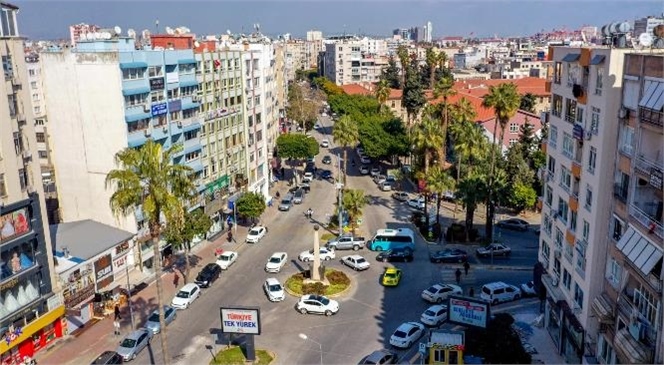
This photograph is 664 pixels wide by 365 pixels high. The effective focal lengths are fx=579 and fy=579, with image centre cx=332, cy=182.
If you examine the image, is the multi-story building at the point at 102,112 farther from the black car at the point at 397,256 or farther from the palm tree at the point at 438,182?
the palm tree at the point at 438,182

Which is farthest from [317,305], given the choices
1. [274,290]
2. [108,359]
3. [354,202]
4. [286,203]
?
[286,203]

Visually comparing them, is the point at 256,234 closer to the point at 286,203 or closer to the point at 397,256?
the point at 286,203

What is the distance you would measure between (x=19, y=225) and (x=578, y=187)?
36.7 meters

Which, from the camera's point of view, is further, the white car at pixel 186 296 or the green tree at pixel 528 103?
the green tree at pixel 528 103

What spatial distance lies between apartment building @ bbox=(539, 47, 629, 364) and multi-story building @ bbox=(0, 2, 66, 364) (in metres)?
35.7

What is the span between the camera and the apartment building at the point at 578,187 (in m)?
31.0

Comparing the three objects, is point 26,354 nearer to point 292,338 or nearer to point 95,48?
point 292,338

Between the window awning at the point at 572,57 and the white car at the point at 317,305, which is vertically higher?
the window awning at the point at 572,57

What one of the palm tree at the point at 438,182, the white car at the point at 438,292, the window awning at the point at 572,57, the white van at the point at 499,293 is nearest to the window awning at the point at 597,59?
the window awning at the point at 572,57

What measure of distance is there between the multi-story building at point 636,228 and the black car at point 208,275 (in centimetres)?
3265

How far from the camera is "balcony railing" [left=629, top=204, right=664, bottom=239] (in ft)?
84.0

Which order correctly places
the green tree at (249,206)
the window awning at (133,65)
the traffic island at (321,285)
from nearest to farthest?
the window awning at (133,65) → the traffic island at (321,285) → the green tree at (249,206)

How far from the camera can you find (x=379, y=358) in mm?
37500

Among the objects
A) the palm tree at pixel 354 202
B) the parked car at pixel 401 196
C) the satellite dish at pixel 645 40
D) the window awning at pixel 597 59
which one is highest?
the satellite dish at pixel 645 40
